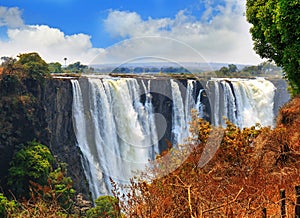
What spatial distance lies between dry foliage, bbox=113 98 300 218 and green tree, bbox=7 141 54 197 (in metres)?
8.80

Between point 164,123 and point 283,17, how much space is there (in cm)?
1459

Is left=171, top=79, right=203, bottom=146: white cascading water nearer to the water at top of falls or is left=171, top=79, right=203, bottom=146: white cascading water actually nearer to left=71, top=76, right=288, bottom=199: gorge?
left=71, top=76, right=288, bottom=199: gorge

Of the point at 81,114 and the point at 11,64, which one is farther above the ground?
the point at 11,64

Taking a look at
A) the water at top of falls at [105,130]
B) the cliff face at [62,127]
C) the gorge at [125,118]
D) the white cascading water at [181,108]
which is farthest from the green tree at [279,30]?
the white cascading water at [181,108]

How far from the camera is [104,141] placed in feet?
60.2

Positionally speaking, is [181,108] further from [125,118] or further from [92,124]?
[92,124]

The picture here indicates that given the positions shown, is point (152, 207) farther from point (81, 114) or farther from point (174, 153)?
point (81, 114)

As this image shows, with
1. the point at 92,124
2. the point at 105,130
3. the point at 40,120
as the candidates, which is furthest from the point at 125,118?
the point at 40,120

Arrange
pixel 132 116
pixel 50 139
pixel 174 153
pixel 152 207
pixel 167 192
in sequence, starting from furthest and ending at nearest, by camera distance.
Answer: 1. pixel 132 116
2. pixel 50 139
3. pixel 174 153
4. pixel 167 192
5. pixel 152 207

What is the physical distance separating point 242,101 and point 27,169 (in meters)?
15.3

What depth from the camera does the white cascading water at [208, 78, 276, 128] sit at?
A: 80.8ft

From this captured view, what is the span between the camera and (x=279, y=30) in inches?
304

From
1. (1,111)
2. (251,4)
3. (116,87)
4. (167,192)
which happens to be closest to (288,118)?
(251,4)

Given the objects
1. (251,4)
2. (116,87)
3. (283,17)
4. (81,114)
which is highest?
(251,4)
